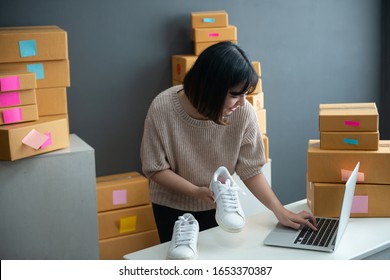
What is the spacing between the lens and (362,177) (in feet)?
7.63

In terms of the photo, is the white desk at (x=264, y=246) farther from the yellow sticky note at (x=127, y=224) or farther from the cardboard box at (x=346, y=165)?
the yellow sticky note at (x=127, y=224)

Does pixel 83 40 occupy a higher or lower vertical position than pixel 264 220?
higher

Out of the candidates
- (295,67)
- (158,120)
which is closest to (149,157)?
(158,120)

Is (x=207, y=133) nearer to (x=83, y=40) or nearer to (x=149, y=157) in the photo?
(x=149, y=157)

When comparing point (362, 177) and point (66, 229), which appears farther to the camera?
point (66, 229)

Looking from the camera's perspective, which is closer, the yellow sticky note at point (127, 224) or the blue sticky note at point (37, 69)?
the blue sticky note at point (37, 69)

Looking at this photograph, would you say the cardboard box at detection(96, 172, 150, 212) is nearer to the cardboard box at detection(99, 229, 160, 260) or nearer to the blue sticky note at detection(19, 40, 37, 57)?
the cardboard box at detection(99, 229, 160, 260)

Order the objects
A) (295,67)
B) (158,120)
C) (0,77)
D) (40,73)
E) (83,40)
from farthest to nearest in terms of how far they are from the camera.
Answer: (295,67) < (83,40) < (40,73) < (0,77) < (158,120)

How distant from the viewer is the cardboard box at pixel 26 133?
2.76 meters

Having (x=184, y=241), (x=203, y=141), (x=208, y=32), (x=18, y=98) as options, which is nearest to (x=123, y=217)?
(x=18, y=98)

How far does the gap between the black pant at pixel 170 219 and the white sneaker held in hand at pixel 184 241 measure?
0.95 ft

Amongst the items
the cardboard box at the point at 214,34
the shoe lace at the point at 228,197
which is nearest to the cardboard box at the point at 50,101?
the cardboard box at the point at 214,34

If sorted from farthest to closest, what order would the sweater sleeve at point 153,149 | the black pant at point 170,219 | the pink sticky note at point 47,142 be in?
the pink sticky note at point 47,142
the black pant at point 170,219
the sweater sleeve at point 153,149

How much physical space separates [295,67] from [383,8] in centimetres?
83
